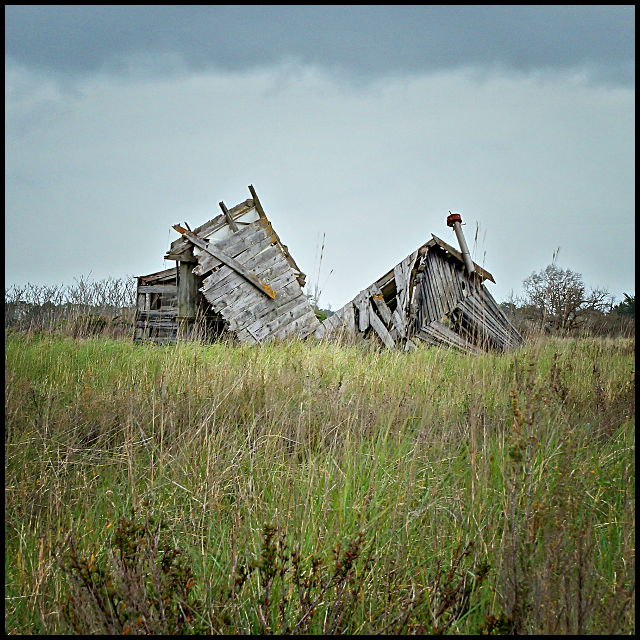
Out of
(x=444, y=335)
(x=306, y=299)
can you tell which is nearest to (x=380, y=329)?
(x=444, y=335)

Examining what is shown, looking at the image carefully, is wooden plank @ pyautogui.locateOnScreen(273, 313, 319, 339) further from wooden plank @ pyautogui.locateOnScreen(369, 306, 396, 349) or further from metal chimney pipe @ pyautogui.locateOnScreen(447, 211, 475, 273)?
metal chimney pipe @ pyautogui.locateOnScreen(447, 211, 475, 273)

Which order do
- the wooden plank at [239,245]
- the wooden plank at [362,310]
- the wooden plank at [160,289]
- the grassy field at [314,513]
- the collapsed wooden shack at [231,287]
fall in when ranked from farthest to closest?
the wooden plank at [160,289], the wooden plank at [239,245], the collapsed wooden shack at [231,287], the wooden plank at [362,310], the grassy field at [314,513]

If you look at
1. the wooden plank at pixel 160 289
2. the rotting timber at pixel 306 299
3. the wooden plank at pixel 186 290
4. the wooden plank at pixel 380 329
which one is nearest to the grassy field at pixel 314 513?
the wooden plank at pixel 380 329

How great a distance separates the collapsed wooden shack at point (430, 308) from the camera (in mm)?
11945

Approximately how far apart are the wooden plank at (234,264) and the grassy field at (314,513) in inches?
273

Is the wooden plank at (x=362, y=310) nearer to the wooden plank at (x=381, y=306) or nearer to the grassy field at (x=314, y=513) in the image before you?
the wooden plank at (x=381, y=306)

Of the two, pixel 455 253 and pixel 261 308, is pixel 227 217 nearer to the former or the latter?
pixel 261 308

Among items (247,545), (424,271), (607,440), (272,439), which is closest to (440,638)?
(247,545)

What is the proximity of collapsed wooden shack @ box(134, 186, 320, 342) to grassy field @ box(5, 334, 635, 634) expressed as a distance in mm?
6804

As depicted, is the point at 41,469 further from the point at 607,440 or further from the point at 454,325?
the point at 454,325

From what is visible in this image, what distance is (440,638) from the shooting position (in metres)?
1.92

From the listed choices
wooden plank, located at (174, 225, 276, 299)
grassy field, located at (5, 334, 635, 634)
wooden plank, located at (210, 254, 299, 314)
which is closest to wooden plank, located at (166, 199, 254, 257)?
wooden plank, located at (174, 225, 276, 299)

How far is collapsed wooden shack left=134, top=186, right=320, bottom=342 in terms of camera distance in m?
12.5

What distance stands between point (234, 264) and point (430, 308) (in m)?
4.63
